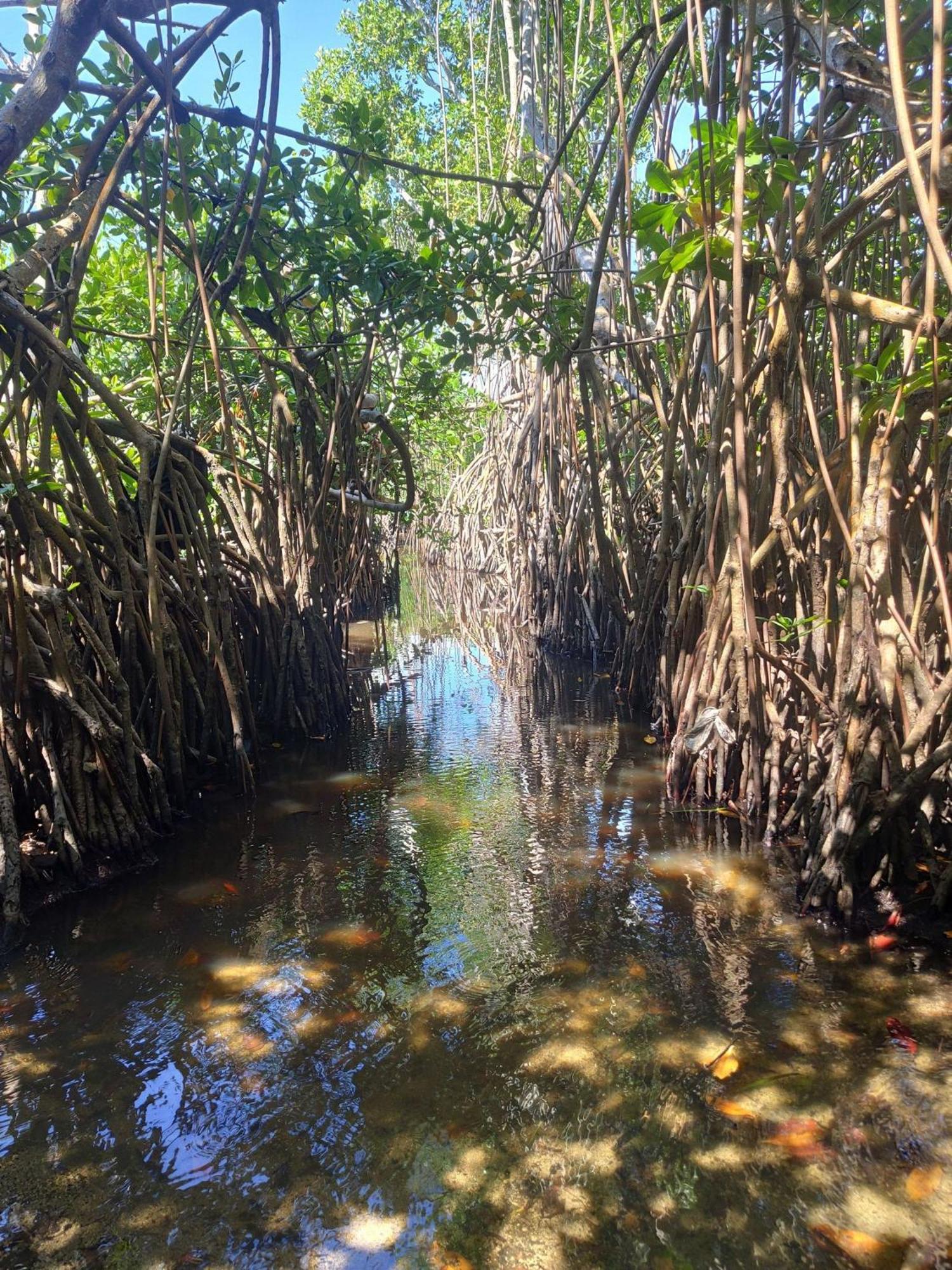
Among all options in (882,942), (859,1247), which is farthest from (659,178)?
(859,1247)

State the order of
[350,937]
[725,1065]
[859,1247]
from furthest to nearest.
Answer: [350,937] → [725,1065] → [859,1247]

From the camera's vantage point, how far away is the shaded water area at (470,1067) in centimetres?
147

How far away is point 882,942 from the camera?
2.30 m

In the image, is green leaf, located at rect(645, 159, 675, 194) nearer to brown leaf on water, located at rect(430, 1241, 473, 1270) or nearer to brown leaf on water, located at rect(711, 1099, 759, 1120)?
brown leaf on water, located at rect(711, 1099, 759, 1120)

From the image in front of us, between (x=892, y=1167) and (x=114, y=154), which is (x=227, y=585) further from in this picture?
(x=892, y=1167)

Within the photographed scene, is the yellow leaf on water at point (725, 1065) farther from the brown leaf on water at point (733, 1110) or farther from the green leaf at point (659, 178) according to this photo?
the green leaf at point (659, 178)

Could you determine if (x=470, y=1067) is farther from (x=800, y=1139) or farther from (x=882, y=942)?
(x=882, y=942)

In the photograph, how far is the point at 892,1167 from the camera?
Answer: 5.11 feet

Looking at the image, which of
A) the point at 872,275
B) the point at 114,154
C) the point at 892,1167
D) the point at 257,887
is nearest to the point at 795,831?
the point at 892,1167

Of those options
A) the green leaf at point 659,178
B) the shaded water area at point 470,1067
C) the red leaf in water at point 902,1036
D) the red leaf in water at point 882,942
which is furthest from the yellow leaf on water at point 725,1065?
the green leaf at point 659,178

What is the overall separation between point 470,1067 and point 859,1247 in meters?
0.84

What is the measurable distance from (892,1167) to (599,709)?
407 centimetres

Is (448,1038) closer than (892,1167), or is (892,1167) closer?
(892,1167)

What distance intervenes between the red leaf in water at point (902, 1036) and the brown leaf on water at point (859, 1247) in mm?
575
